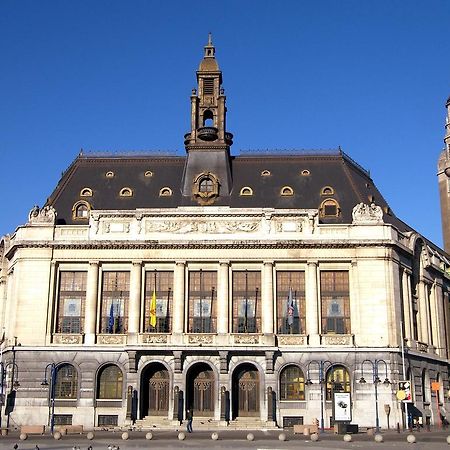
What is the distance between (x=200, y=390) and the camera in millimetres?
65250


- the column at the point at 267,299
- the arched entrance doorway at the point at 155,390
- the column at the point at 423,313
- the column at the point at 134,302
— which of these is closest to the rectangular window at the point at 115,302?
the column at the point at 134,302

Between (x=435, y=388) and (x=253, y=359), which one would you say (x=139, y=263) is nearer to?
(x=253, y=359)

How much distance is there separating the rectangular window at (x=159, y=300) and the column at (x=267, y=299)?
8.30 m

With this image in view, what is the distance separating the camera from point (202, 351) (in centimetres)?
6444

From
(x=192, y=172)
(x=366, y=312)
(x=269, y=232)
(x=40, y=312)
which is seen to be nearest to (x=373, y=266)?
(x=366, y=312)

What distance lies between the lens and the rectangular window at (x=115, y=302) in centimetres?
6662

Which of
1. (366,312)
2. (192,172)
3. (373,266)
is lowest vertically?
(366,312)

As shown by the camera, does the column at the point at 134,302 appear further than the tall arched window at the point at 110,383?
Yes

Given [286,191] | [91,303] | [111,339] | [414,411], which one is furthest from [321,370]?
[91,303]

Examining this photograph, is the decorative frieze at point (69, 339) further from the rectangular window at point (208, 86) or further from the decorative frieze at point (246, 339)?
the rectangular window at point (208, 86)

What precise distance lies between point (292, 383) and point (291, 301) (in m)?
7.08

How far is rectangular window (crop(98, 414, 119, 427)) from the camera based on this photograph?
209ft

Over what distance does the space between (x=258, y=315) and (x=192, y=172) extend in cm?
1670

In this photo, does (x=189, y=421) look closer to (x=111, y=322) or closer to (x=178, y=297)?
(x=178, y=297)
